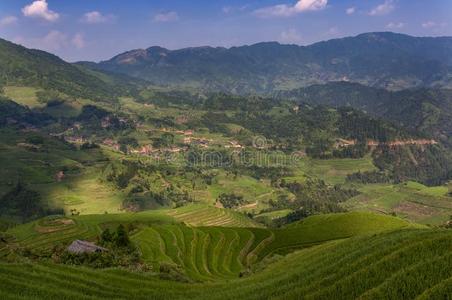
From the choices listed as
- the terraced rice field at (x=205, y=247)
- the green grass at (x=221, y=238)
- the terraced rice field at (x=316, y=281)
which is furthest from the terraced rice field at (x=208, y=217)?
the terraced rice field at (x=316, y=281)

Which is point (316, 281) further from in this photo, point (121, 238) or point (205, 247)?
point (205, 247)

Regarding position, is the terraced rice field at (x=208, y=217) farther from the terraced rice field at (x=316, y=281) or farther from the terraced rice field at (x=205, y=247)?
the terraced rice field at (x=316, y=281)

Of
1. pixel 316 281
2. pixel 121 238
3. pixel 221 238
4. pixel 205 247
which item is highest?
pixel 316 281

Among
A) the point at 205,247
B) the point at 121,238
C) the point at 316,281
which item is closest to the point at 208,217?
the point at 205,247

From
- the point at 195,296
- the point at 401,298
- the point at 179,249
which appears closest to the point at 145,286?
the point at 195,296

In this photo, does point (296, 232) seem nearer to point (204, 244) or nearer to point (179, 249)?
point (204, 244)

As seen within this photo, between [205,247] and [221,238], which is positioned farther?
[221,238]

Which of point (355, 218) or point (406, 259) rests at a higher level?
point (406, 259)

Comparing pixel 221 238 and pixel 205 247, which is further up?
pixel 205 247

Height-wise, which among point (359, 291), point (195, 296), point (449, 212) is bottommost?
point (449, 212)
